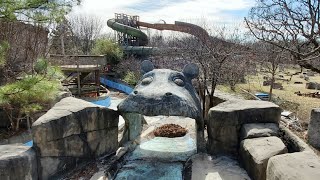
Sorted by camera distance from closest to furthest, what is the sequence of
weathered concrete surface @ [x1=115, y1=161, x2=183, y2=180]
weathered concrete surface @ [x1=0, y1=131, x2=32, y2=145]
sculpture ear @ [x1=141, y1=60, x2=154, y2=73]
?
weathered concrete surface @ [x1=115, y1=161, x2=183, y2=180] < sculpture ear @ [x1=141, y1=60, x2=154, y2=73] < weathered concrete surface @ [x1=0, y1=131, x2=32, y2=145]

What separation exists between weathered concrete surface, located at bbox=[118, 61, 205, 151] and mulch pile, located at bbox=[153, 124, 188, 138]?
3.24 feet

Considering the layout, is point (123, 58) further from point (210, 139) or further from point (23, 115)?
point (210, 139)

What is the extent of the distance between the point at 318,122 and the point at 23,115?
1037 cm

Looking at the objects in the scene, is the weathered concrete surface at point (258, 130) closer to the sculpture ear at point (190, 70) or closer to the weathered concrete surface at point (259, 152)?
the weathered concrete surface at point (259, 152)

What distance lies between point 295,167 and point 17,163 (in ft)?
13.7

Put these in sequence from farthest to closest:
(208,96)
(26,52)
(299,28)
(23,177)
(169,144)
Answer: (208,96)
(26,52)
(299,28)
(169,144)
(23,177)

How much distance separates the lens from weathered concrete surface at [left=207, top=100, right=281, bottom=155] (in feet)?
20.7

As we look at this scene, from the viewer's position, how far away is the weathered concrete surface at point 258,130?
5777 millimetres

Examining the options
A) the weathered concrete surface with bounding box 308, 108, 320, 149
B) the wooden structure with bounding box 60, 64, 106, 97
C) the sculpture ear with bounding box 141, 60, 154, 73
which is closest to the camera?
the weathered concrete surface with bounding box 308, 108, 320, 149

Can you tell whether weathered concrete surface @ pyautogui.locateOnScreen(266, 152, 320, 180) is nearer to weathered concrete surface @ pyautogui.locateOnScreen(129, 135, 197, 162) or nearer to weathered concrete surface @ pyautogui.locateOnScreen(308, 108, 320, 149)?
weathered concrete surface @ pyautogui.locateOnScreen(129, 135, 197, 162)

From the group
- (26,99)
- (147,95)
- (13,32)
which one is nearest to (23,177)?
(147,95)

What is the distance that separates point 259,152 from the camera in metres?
5.05

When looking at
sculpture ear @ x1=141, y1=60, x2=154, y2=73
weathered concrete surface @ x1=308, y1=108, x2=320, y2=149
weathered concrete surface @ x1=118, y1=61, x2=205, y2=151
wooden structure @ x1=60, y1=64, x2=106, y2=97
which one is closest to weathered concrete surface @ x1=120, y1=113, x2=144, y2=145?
weathered concrete surface @ x1=118, y1=61, x2=205, y2=151

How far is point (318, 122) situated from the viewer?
6934 mm
